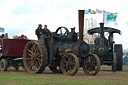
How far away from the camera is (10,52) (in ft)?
A: 49.9

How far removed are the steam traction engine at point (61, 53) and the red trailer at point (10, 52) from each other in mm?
1868

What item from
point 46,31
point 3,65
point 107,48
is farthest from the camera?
point 107,48

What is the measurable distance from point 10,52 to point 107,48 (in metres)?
5.61

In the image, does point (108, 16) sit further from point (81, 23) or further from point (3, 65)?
point (81, 23)

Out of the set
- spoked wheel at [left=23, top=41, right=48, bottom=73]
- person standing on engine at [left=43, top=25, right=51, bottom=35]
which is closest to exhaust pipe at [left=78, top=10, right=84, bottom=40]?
spoked wheel at [left=23, top=41, right=48, bottom=73]

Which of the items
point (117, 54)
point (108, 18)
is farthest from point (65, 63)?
point (108, 18)

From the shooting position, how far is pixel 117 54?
709 inches

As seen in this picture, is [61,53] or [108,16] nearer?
[61,53]

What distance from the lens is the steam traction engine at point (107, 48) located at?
16.6 m

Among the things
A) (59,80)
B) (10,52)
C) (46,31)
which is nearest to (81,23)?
(46,31)

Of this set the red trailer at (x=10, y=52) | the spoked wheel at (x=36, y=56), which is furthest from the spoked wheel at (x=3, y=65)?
the spoked wheel at (x=36, y=56)

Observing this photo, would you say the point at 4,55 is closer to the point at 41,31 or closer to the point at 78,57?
the point at 41,31

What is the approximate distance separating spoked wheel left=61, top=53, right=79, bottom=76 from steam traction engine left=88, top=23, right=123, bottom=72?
4.65 meters

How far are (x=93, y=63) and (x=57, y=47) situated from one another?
1760 millimetres
